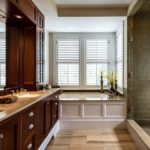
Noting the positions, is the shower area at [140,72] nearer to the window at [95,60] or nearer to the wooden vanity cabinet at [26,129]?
the window at [95,60]

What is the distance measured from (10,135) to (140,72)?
377 cm

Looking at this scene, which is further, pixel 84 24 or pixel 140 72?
pixel 84 24

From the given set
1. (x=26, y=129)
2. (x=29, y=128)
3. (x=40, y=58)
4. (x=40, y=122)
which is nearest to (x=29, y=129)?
(x=29, y=128)

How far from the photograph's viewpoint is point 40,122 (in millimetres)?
3471

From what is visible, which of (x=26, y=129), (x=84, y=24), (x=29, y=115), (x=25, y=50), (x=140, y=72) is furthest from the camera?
(x=84, y=24)

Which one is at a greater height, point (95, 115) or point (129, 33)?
point (129, 33)

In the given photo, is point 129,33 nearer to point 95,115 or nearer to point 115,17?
point 115,17

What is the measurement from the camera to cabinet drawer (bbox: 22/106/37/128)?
2.61 metres

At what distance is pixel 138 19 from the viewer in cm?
532

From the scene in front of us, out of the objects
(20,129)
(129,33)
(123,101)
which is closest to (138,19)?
(129,33)

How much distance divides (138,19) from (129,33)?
425 millimetres

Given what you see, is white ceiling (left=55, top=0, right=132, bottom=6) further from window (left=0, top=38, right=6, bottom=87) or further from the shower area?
window (left=0, top=38, right=6, bottom=87)

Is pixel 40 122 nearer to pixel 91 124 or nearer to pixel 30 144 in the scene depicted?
pixel 30 144

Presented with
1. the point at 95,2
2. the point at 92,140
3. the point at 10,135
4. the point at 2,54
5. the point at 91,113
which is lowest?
the point at 92,140
